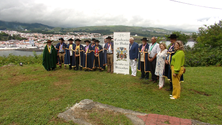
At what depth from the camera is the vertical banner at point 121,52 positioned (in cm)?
767

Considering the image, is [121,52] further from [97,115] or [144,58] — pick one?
[97,115]

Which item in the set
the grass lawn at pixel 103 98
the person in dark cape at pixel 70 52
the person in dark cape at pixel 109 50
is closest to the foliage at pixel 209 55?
the grass lawn at pixel 103 98

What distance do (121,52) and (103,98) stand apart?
12.3 feet

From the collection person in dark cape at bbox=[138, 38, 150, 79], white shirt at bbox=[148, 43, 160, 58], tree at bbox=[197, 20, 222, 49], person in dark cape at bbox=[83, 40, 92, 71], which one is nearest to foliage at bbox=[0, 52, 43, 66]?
person in dark cape at bbox=[83, 40, 92, 71]

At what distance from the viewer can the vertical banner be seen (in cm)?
767

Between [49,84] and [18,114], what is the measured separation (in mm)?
2606

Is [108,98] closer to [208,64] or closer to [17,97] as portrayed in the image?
[17,97]

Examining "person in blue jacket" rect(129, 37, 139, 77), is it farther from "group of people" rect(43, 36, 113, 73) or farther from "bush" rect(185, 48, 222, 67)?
"bush" rect(185, 48, 222, 67)

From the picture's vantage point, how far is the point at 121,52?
7828 millimetres

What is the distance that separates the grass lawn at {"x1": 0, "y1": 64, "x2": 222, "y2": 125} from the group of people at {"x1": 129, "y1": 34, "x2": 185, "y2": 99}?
517 millimetres

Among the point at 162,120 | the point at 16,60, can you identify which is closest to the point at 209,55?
the point at 162,120

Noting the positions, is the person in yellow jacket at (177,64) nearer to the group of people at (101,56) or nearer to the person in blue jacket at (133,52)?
the group of people at (101,56)

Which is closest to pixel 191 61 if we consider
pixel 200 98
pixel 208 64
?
pixel 208 64

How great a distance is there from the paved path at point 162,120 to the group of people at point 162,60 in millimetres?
1447
